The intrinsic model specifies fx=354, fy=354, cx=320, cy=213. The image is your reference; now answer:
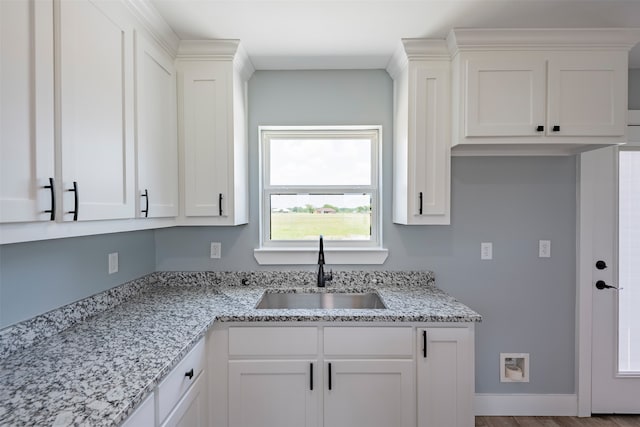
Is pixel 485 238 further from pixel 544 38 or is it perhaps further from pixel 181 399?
pixel 181 399

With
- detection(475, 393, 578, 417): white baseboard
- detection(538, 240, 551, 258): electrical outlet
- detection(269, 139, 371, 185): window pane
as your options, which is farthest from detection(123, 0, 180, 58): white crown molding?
detection(475, 393, 578, 417): white baseboard

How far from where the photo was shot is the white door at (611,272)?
2303 mm

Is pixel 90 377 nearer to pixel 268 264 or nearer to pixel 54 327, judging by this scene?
pixel 54 327

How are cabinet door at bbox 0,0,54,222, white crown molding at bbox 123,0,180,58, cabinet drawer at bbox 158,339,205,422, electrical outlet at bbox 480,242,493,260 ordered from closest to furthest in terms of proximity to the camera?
cabinet door at bbox 0,0,54,222, cabinet drawer at bbox 158,339,205,422, white crown molding at bbox 123,0,180,58, electrical outlet at bbox 480,242,493,260

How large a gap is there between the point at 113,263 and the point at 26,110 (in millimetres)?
1111

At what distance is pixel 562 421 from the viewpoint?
7.46ft

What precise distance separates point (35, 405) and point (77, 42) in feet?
3.65

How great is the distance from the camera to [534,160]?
2320 millimetres

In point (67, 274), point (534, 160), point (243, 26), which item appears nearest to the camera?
point (67, 274)

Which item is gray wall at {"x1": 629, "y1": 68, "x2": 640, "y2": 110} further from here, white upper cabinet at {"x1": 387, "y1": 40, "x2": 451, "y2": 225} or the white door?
white upper cabinet at {"x1": 387, "y1": 40, "x2": 451, "y2": 225}

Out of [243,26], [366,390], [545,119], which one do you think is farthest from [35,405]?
[545,119]

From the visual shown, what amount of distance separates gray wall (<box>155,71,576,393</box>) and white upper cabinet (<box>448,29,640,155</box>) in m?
0.42

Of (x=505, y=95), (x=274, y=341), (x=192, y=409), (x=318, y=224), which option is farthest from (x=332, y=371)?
(x=505, y=95)

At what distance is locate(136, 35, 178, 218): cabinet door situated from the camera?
1639mm
